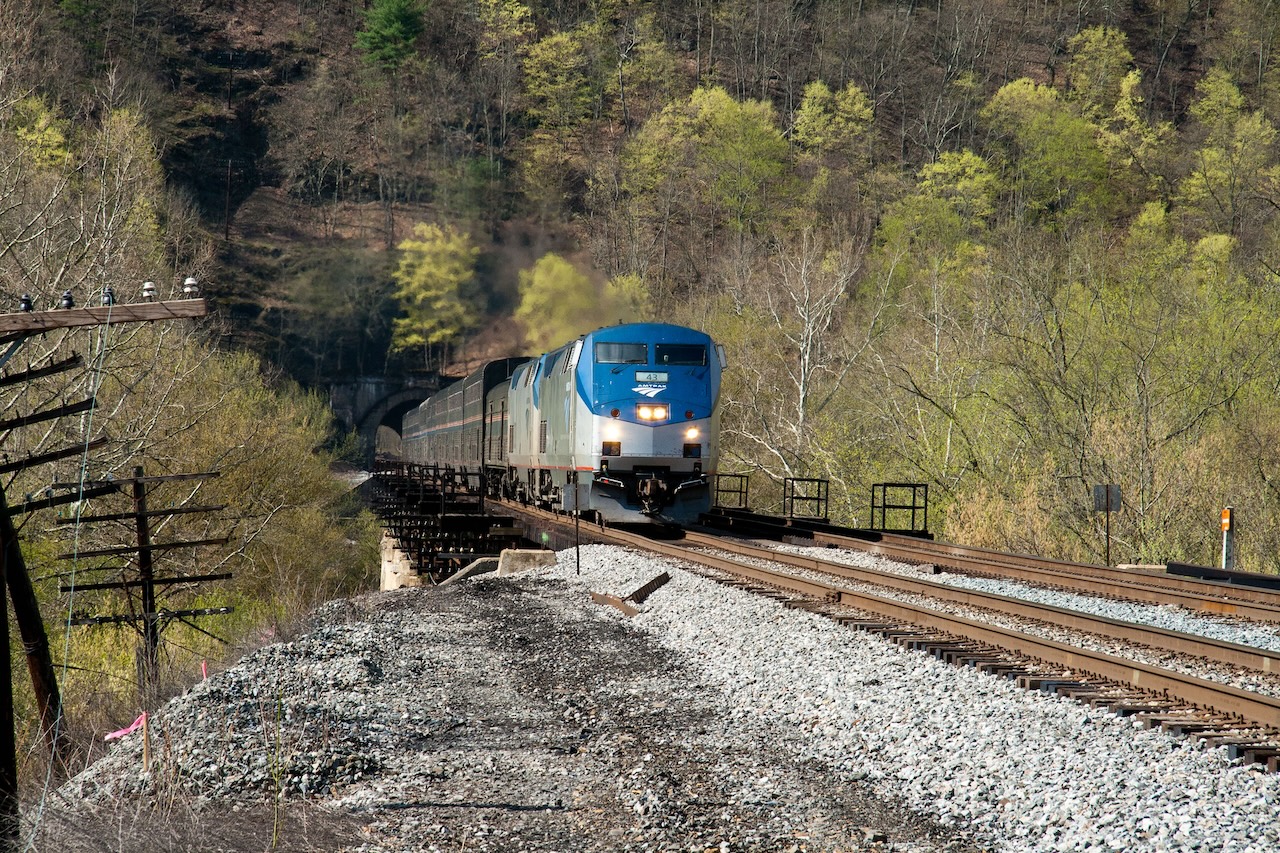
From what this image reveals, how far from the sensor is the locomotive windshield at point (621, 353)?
19969 mm

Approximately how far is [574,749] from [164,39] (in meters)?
85.8

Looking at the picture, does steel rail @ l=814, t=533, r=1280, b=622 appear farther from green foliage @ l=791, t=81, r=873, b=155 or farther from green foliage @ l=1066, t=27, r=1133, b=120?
green foliage @ l=1066, t=27, r=1133, b=120

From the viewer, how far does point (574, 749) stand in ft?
23.7

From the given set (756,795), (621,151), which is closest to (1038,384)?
(756,795)

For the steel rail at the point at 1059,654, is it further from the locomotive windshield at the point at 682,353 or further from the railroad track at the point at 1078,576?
the locomotive windshield at the point at 682,353

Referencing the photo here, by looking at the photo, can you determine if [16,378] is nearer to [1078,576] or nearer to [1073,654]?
[1073,654]

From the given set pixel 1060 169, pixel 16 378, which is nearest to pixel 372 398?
pixel 1060 169

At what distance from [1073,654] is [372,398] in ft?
199

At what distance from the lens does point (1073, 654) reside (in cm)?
838

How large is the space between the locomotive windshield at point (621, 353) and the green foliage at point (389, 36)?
70.5 metres

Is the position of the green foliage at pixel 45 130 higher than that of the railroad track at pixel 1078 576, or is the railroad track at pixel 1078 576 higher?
the green foliage at pixel 45 130

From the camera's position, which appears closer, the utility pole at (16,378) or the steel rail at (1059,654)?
the utility pole at (16,378)

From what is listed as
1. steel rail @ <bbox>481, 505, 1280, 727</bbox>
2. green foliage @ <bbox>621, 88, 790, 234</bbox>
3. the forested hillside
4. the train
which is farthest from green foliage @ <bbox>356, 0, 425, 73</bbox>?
steel rail @ <bbox>481, 505, 1280, 727</bbox>

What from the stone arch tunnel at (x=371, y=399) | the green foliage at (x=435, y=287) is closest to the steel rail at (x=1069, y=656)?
the green foliage at (x=435, y=287)
